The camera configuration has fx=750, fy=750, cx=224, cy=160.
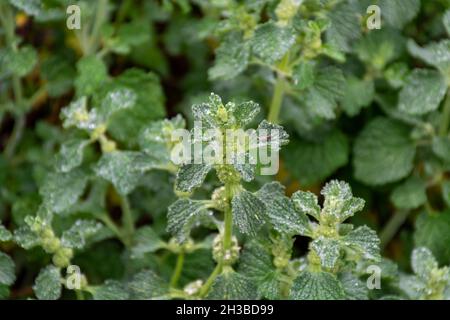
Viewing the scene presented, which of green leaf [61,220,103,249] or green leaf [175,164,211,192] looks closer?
green leaf [175,164,211,192]

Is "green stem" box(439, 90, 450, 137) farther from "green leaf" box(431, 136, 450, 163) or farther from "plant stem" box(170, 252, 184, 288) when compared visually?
"plant stem" box(170, 252, 184, 288)

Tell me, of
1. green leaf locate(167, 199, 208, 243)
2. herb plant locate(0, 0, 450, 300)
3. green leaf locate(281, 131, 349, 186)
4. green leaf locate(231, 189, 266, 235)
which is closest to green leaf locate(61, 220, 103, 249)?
herb plant locate(0, 0, 450, 300)

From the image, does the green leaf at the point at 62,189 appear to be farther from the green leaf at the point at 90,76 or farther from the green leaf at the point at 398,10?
the green leaf at the point at 398,10

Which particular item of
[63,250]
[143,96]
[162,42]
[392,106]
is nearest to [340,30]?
[392,106]

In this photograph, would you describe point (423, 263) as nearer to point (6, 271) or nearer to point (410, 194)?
point (410, 194)

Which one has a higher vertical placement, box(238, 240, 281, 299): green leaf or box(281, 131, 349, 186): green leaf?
box(281, 131, 349, 186): green leaf

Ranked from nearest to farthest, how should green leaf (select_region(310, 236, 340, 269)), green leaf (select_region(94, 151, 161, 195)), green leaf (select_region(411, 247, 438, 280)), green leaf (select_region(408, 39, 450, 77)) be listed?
green leaf (select_region(310, 236, 340, 269))
green leaf (select_region(411, 247, 438, 280))
green leaf (select_region(94, 151, 161, 195))
green leaf (select_region(408, 39, 450, 77))
